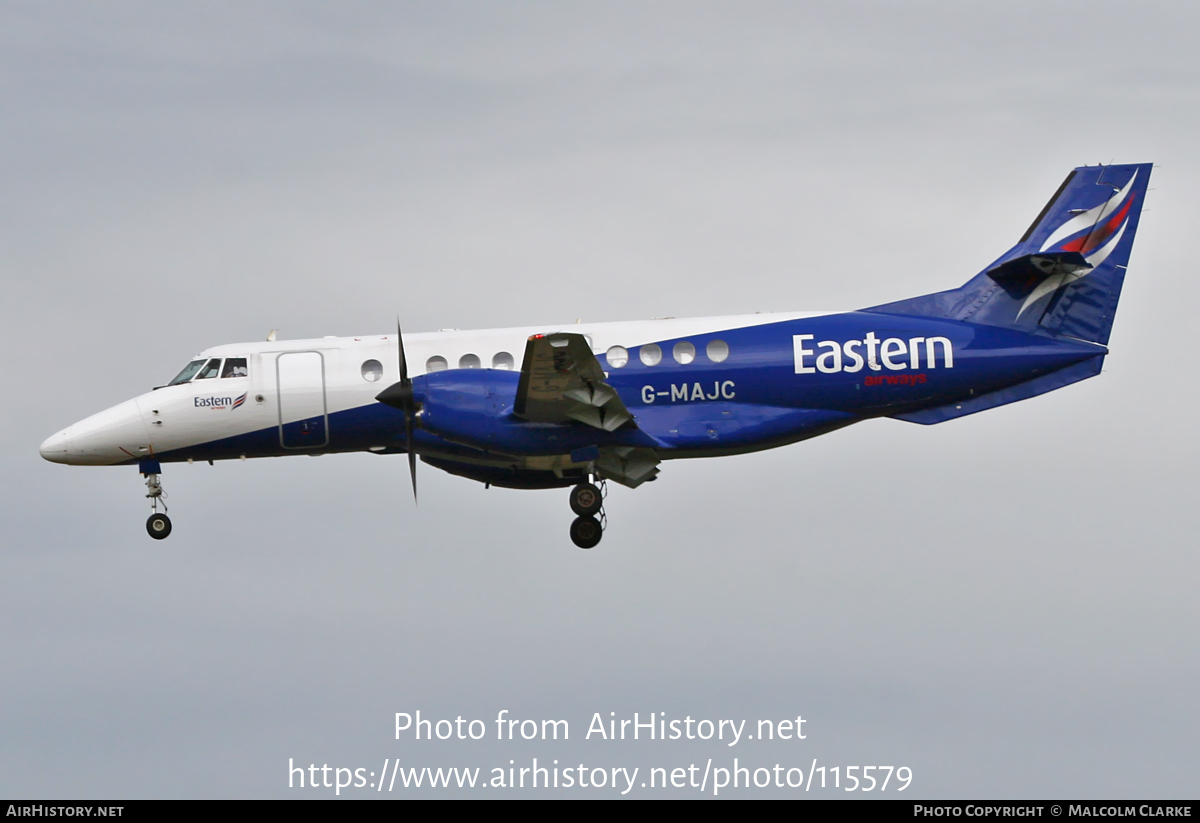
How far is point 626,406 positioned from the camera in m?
28.5

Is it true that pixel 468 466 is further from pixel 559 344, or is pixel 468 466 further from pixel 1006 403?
pixel 1006 403

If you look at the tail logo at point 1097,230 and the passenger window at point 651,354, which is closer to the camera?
the passenger window at point 651,354

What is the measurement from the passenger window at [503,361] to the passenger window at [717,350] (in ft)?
11.4

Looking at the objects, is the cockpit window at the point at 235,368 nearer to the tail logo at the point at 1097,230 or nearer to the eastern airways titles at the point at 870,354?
the eastern airways titles at the point at 870,354

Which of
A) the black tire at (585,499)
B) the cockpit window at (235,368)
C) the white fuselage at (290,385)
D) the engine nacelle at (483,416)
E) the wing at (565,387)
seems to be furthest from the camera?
the cockpit window at (235,368)

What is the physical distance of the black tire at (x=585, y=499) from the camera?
93.4 ft

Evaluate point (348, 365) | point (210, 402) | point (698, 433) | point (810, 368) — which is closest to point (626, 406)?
point (698, 433)

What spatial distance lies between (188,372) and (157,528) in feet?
9.66

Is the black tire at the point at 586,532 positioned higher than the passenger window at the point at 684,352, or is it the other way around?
the passenger window at the point at 684,352

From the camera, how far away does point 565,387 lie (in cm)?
2697

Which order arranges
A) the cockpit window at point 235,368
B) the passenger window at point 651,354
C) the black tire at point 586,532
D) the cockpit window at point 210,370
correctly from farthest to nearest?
the cockpit window at point 210,370 → the cockpit window at point 235,368 → the black tire at point 586,532 → the passenger window at point 651,354

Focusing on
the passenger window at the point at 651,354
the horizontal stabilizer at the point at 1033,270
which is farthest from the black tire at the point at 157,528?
the horizontal stabilizer at the point at 1033,270

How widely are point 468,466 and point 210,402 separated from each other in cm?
487

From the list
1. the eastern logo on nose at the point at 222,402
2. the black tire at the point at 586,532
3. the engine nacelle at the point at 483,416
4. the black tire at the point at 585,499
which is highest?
the eastern logo on nose at the point at 222,402
